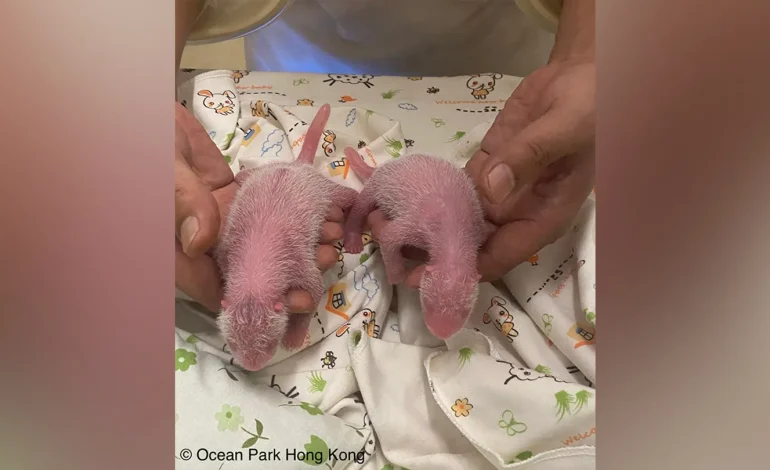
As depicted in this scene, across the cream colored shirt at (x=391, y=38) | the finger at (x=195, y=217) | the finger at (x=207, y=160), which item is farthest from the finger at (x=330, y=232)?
the cream colored shirt at (x=391, y=38)

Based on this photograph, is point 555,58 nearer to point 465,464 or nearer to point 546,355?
point 546,355

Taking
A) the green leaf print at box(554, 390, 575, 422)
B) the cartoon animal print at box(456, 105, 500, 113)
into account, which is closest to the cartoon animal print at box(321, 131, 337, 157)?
the cartoon animal print at box(456, 105, 500, 113)

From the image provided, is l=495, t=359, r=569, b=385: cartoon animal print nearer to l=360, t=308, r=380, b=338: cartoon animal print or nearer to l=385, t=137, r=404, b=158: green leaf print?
l=360, t=308, r=380, b=338: cartoon animal print

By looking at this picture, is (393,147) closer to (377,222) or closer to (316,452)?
(377,222)

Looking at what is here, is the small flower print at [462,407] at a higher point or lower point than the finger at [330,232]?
lower

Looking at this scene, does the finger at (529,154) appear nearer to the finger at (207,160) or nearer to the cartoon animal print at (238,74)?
the finger at (207,160)
